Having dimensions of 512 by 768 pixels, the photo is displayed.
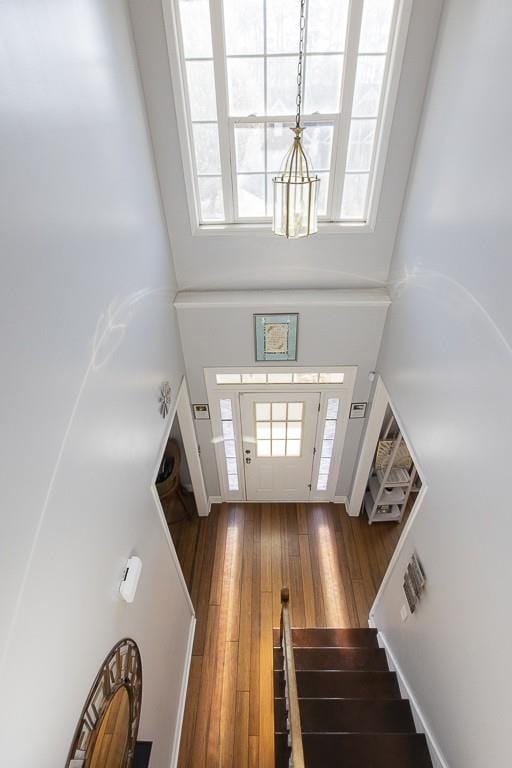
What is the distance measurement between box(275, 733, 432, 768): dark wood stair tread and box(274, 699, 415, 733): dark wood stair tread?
6.7 inches

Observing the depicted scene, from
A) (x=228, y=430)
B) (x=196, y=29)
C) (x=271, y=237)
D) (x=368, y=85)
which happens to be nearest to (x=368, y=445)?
(x=228, y=430)

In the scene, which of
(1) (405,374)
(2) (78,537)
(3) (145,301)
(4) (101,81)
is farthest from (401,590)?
(4) (101,81)

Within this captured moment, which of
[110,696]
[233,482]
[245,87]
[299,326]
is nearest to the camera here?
[110,696]

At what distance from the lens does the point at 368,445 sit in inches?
174

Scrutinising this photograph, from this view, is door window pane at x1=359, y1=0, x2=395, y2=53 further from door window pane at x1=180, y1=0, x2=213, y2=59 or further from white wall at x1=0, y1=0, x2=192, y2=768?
white wall at x1=0, y1=0, x2=192, y2=768

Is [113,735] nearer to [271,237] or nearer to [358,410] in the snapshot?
[358,410]

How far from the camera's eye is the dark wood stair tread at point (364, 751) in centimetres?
266

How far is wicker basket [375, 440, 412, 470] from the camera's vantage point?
4.75m

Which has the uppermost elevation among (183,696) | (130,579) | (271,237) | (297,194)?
(271,237)

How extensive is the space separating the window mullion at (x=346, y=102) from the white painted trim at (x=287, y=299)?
2.03 ft

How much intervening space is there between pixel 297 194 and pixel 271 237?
0.94 m

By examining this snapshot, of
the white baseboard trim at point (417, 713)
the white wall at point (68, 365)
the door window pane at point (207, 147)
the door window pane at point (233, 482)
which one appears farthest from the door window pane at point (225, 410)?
the white baseboard trim at point (417, 713)

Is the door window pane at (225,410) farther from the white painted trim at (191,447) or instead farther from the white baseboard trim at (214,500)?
the white baseboard trim at (214,500)

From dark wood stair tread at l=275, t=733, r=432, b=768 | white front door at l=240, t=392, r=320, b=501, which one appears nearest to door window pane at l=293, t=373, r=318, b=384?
white front door at l=240, t=392, r=320, b=501
